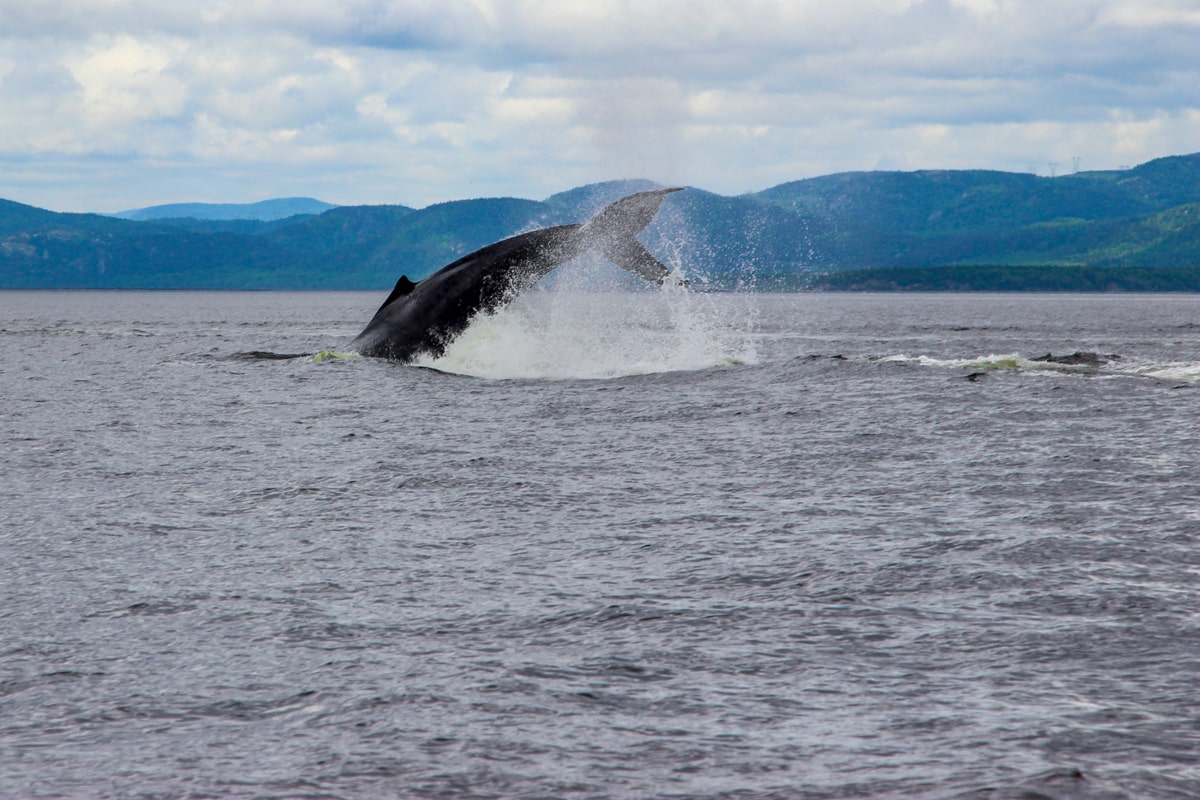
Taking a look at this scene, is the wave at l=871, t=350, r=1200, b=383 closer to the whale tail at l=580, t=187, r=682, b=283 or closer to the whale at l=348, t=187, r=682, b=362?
the whale tail at l=580, t=187, r=682, b=283

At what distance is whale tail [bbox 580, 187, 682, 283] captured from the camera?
2206 centimetres

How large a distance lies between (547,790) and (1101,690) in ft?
10.1

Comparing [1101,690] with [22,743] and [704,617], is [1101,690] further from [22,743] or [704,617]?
[22,743]

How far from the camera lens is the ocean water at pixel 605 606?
18.6 feet

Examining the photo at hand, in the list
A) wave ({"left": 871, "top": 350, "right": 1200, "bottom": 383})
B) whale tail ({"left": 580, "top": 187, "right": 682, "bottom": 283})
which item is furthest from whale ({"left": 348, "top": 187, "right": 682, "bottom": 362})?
wave ({"left": 871, "top": 350, "right": 1200, "bottom": 383})

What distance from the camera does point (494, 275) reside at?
78.2 feet

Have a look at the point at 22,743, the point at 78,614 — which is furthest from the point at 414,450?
the point at 22,743

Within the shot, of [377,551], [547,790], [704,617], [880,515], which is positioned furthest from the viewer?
[880,515]

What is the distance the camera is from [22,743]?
5938mm

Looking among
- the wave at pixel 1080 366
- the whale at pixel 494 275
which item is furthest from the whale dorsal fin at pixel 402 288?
the wave at pixel 1080 366

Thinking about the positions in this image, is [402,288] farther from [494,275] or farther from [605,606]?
[605,606]

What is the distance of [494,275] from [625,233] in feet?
9.77

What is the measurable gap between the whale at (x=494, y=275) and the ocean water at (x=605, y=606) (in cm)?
435

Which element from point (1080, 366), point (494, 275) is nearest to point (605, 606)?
point (494, 275)
